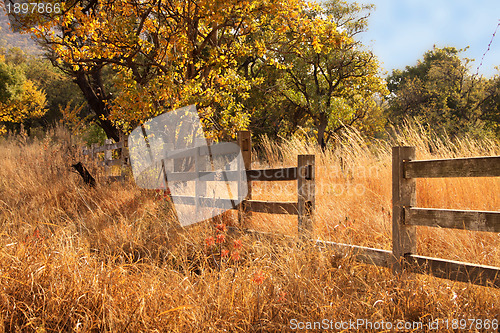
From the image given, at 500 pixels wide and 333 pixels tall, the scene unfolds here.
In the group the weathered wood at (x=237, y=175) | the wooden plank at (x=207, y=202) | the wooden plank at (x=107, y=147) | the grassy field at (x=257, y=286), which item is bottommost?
the grassy field at (x=257, y=286)

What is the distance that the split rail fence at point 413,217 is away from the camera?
288 centimetres

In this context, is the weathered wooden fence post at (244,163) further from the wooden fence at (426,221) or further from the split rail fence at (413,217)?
the wooden fence at (426,221)

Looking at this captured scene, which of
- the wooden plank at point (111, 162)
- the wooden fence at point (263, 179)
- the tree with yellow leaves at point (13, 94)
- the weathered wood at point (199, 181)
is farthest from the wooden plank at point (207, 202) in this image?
the tree with yellow leaves at point (13, 94)

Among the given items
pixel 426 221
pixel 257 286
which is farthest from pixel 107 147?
pixel 426 221

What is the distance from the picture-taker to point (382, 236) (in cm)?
418

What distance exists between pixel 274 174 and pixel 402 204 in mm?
1610

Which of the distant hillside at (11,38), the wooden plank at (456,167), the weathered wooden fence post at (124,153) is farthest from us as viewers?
the weathered wooden fence post at (124,153)

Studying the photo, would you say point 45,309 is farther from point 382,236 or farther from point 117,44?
point 117,44

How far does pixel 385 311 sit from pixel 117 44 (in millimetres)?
6572

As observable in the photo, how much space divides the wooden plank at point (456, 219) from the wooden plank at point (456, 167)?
30 centimetres

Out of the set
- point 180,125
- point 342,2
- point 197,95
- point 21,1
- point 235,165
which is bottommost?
point 235,165

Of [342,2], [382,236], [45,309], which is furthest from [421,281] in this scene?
[342,2]

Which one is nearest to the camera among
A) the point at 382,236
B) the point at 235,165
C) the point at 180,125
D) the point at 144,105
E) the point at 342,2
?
the point at 382,236

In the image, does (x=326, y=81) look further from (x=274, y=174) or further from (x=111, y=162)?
(x=274, y=174)
